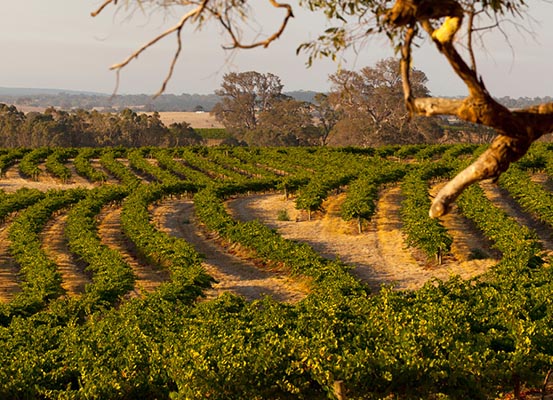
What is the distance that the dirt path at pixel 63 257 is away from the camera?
23094 millimetres

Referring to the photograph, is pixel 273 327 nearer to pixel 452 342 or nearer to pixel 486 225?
pixel 452 342

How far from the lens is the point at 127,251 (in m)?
28.3

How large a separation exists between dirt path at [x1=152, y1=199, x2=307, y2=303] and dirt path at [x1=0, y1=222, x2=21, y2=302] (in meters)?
7.60

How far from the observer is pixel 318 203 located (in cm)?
3331

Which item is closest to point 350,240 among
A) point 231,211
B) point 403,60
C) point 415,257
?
point 415,257

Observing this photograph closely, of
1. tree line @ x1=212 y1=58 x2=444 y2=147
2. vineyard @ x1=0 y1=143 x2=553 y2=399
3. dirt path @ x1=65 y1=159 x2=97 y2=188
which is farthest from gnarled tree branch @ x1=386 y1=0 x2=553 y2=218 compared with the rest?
tree line @ x1=212 y1=58 x2=444 y2=147

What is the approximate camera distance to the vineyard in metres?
10.2

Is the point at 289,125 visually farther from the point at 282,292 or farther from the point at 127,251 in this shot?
the point at 282,292

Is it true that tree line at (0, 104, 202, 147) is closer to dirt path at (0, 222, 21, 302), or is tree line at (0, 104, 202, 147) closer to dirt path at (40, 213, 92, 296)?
dirt path at (40, 213, 92, 296)

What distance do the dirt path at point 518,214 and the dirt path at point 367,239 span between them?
5.17 meters

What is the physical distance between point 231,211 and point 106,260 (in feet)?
52.3

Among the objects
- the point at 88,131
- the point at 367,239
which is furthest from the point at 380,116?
the point at 367,239

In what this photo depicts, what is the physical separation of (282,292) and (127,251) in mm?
9964

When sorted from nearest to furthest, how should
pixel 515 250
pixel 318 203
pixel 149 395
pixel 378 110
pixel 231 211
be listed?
pixel 149 395 < pixel 515 250 < pixel 318 203 < pixel 231 211 < pixel 378 110
